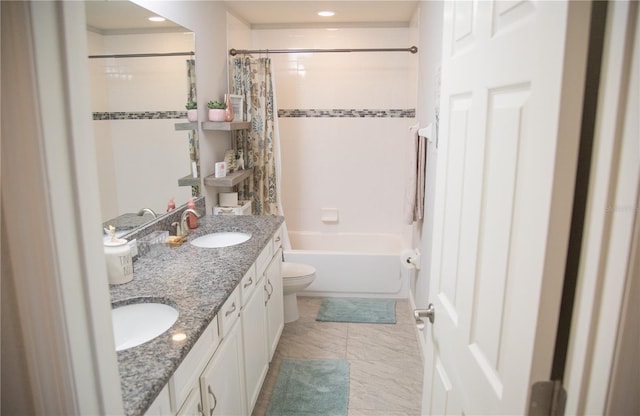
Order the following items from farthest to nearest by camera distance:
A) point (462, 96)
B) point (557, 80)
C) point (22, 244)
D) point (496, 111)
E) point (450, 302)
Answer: point (450, 302), point (462, 96), point (496, 111), point (557, 80), point (22, 244)

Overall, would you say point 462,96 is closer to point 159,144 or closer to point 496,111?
point 496,111

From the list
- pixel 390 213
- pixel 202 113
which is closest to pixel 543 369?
pixel 202 113

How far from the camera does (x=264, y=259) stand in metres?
2.34

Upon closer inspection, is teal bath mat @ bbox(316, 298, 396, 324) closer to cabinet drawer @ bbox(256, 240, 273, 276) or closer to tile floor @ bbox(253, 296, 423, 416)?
tile floor @ bbox(253, 296, 423, 416)

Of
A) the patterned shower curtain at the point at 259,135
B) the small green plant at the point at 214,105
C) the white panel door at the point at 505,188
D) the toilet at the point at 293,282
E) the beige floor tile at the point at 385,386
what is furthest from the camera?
the patterned shower curtain at the point at 259,135

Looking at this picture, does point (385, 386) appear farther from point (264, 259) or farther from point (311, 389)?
point (264, 259)

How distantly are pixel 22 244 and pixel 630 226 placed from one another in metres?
0.75

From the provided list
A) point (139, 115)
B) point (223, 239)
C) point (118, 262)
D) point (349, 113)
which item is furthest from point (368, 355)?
→ point (349, 113)

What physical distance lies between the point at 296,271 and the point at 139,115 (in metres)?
1.59

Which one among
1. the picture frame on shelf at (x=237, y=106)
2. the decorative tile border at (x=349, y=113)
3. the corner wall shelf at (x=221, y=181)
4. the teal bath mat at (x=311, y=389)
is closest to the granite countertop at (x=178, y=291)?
the corner wall shelf at (x=221, y=181)

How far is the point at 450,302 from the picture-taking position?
1.17 m

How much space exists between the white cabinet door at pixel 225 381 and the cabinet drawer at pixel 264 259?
45 centimetres

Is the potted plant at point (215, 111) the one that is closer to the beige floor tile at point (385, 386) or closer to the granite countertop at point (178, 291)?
the granite countertop at point (178, 291)

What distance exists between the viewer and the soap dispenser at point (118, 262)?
5.30ft
